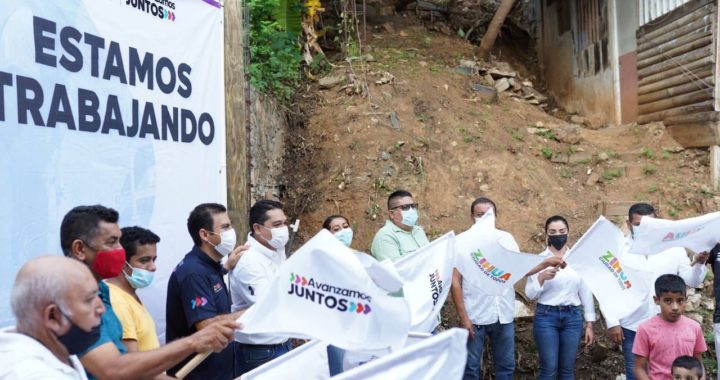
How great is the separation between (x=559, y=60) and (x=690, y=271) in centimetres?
875

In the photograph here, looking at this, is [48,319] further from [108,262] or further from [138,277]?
[138,277]

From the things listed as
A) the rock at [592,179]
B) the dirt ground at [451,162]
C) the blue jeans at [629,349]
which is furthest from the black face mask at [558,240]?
the rock at [592,179]

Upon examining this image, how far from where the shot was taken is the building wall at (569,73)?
432 inches

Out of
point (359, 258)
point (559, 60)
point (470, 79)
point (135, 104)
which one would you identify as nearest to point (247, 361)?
point (359, 258)

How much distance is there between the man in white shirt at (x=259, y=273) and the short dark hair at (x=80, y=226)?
111 centimetres

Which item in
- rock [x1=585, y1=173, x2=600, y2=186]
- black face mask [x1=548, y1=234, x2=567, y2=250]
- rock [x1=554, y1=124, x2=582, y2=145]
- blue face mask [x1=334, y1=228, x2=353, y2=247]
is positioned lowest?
black face mask [x1=548, y1=234, x2=567, y2=250]

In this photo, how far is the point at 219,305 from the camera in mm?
3430

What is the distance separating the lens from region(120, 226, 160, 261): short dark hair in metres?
3.20

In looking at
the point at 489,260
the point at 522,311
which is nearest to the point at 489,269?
the point at 489,260

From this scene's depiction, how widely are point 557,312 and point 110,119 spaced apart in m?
3.62

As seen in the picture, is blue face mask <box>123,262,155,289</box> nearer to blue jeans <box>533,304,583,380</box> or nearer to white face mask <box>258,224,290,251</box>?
white face mask <box>258,224,290,251</box>

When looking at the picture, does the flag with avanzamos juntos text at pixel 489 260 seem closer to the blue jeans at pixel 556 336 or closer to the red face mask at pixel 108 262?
the blue jeans at pixel 556 336

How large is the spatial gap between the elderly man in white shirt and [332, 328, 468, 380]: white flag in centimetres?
96

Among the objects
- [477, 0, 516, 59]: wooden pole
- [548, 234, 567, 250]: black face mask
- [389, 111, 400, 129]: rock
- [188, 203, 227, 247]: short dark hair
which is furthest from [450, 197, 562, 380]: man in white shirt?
[477, 0, 516, 59]: wooden pole
